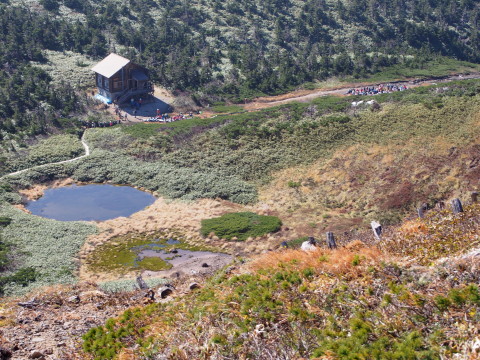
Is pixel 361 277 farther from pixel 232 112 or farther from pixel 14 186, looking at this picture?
pixel 232 112

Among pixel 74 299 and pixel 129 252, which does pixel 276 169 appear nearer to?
pixel 129 252

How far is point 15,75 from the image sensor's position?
5897 cm

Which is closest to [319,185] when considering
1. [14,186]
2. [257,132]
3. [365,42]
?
[257,132]

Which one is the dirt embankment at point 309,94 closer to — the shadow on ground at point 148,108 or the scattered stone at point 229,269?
the shadow on ground at point 148,108

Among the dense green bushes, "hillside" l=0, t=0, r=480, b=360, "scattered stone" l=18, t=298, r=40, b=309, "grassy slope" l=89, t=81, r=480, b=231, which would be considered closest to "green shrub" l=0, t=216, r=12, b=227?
"hillside" l=0, t=0, r=480, b=360

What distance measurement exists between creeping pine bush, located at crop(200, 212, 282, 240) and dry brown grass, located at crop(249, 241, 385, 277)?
17.3 meters

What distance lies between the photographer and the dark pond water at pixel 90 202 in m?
37.8

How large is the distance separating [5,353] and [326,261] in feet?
30.0

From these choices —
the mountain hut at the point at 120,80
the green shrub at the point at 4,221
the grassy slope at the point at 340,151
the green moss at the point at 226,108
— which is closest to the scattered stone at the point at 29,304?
the green shrub at the point at 4,221

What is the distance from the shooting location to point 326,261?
1408cm

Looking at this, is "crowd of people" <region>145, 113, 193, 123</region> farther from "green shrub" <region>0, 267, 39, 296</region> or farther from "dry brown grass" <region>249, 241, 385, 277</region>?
→ "dry brown grass" <region>249, 241, 385, 277</region>

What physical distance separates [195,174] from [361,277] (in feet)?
103

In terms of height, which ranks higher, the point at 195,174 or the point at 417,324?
the point at 417,324

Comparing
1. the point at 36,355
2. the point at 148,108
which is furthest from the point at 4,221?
the point at 148,108
